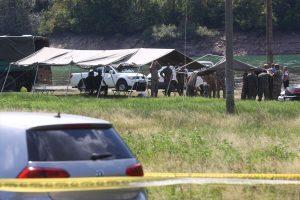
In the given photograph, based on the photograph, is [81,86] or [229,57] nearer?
[229,57]

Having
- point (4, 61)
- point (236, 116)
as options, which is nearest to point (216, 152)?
point (236, 116)

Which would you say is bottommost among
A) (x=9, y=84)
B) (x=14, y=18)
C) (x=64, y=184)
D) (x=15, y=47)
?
(x=14, y=18)

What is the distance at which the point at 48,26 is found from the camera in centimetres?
11419

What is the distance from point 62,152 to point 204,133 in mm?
10434

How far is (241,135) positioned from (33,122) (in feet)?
33.4

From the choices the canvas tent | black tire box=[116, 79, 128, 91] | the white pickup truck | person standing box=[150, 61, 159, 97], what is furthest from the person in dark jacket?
the canvas tent

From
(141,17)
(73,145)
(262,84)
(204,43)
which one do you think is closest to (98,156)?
(73,145)

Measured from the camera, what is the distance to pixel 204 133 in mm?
17672

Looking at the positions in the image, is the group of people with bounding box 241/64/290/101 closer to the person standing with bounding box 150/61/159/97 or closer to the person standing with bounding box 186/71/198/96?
the person standing with bounding box 186/71/198/96

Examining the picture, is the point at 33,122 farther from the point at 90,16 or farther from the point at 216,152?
the point at 90,16

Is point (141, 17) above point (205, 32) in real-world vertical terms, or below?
above

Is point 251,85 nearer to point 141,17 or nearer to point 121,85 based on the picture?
point 121,85

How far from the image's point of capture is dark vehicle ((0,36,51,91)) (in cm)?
3825

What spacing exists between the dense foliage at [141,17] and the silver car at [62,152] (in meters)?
99.1
